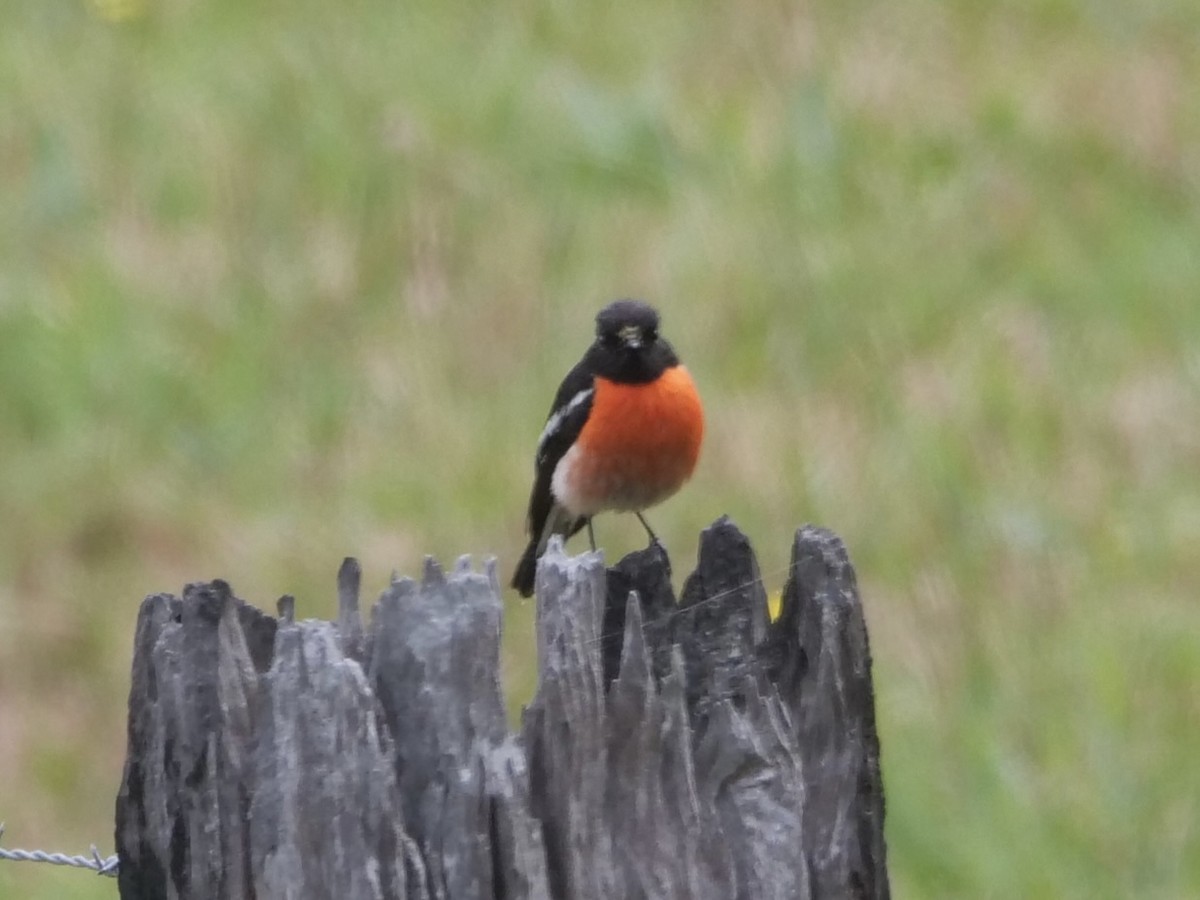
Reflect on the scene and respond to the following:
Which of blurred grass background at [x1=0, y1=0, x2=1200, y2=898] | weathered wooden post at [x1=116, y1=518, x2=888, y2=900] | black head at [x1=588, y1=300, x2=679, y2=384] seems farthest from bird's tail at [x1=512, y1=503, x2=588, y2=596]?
weathered wooden post at [x1=116, y1=518, x2=888, y2=900]

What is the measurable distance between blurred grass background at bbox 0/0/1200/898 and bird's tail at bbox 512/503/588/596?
36.9 inches

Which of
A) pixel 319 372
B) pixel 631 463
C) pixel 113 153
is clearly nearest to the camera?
pixel 631 463

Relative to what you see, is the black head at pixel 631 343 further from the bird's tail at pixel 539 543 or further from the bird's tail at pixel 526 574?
the bird's tail at pixel 526 574

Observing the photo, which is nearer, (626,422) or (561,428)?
(626,422)

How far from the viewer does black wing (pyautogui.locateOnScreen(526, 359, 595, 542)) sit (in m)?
6.80

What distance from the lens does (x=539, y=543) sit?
727 centimetres

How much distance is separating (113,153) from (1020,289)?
14.8ft

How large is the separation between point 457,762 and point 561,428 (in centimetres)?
400

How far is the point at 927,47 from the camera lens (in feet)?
41.6

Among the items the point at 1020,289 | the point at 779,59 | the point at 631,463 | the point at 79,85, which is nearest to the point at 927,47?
the point at 779,59

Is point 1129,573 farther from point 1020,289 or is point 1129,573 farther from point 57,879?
point 57,879

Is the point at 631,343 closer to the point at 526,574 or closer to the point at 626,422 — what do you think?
the point at 626,422

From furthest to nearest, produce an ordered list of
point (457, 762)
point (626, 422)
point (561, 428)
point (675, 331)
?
1. point (675, 331)
2. point (561, 428)
3. point (626, 422)
4. point (457, 762)

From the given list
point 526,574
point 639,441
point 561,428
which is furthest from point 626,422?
point 526,574
